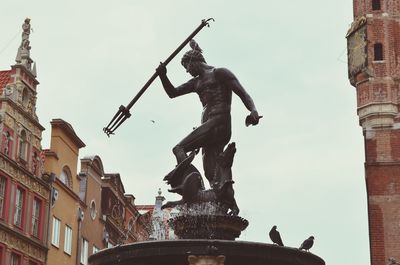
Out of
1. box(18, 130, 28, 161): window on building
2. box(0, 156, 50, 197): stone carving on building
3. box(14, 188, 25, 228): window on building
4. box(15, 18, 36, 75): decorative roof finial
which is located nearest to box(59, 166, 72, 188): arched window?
box(0, 156, 50, 197): stone carving on building

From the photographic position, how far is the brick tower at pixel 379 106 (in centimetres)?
3625

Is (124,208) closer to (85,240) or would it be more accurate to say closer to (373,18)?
(85,240)

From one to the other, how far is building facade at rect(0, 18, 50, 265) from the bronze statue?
1986cm

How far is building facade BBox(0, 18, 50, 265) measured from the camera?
101 ft

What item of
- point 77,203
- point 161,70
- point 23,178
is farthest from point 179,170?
point 77,203

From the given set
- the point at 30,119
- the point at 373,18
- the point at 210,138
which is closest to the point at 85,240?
the point at 30,119

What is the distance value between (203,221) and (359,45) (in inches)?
1192

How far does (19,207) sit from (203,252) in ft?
77.3

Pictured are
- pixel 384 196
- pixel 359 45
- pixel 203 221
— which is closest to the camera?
pixel 203 221

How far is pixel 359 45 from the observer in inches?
1555

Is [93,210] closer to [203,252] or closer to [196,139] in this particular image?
[196,139]

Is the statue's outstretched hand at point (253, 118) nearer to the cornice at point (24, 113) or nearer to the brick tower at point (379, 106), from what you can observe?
the cornice at point (24, 113)

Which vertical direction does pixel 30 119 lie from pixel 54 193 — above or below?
above

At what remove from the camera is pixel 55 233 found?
34656mm
